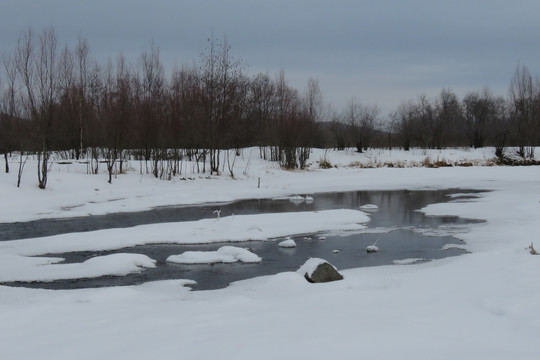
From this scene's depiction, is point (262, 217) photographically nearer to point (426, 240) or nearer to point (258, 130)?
point (426, 240)

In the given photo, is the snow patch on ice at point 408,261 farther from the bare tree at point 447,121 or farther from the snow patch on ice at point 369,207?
the bare tree at point 447,121

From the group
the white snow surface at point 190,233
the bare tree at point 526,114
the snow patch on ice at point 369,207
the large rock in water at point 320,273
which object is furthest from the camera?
the bare tree at point 526,114

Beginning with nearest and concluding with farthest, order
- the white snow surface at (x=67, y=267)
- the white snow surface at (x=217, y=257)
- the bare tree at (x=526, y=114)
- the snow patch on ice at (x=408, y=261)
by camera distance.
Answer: the white snow surface at (x=67, y=267), the snow patch on ice at (x=408, y=261), the white snow surface at (x=217, y=257), the bare tree at (x=526, y=114)

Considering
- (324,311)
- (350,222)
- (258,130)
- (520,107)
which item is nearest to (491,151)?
(520,107)

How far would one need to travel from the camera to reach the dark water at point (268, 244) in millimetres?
9641

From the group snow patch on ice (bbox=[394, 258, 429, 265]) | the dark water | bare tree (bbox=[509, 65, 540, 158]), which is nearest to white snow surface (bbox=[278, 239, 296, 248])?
the dark water

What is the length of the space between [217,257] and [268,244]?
2375 millimetres

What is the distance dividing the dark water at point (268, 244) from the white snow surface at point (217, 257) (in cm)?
27

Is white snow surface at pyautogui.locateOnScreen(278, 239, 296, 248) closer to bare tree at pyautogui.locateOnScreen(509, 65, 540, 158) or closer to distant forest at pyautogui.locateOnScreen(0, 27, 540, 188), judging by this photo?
distant forest at pyautogui.locateOnScreen(0, 27, 540, 188)

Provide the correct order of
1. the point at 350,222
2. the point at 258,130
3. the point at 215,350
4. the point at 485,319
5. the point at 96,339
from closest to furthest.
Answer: the point at 215,350 → the point at 96,339 → the point at 485,319 → the point at 350,222 → the point at 258,130

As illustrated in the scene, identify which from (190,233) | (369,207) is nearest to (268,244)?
(190,233)

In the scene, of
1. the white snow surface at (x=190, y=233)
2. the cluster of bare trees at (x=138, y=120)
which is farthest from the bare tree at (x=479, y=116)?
the white snow surface at (x=190, y=233)

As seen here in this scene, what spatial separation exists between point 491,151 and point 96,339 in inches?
2334

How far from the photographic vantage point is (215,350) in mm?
4996
